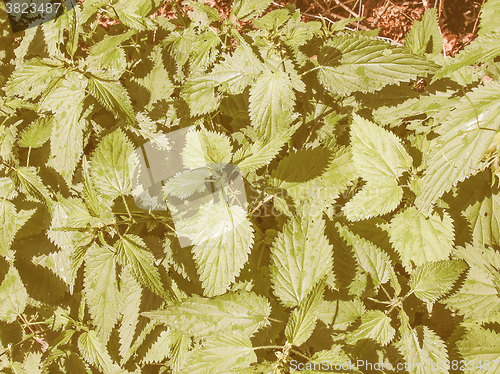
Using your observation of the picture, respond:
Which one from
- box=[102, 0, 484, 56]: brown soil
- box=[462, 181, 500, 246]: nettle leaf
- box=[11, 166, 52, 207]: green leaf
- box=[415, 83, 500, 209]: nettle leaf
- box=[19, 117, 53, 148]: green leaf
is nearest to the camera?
box=[415, 83, 500, 209]: nettle leaf

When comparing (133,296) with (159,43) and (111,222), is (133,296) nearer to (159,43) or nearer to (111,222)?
A: (111,222)

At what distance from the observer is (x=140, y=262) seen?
63.4 inches

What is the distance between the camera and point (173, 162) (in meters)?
2.14

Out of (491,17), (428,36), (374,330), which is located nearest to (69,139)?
(374,330)

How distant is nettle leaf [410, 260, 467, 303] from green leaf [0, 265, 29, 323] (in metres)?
2.39

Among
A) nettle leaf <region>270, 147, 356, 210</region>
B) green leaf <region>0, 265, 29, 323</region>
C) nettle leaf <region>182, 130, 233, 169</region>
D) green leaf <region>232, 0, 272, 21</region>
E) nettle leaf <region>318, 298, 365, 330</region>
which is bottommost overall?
nettle leaf <region>318, 298, 365, 330</region>

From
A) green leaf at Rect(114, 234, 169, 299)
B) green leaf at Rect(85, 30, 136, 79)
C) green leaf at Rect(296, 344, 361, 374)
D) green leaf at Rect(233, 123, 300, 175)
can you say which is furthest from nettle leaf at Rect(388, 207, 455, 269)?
green leaf at Rect(85, 30, 136, 79)

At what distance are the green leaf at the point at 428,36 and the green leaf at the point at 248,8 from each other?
959 mm

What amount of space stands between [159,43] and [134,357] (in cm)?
200

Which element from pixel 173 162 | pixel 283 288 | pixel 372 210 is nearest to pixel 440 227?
pixel 372 210

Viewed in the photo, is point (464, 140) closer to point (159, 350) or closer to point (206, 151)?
point (206, 151)

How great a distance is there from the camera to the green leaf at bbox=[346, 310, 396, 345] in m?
1.60

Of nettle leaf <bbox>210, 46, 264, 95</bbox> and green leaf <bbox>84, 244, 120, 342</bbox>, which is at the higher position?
nettle leaf <bbox>210, 46, 264, 95</bbox>

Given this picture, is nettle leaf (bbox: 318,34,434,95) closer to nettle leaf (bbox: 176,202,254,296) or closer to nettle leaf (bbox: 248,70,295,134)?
nettle leaf (bbox: 248,70,295,134)
